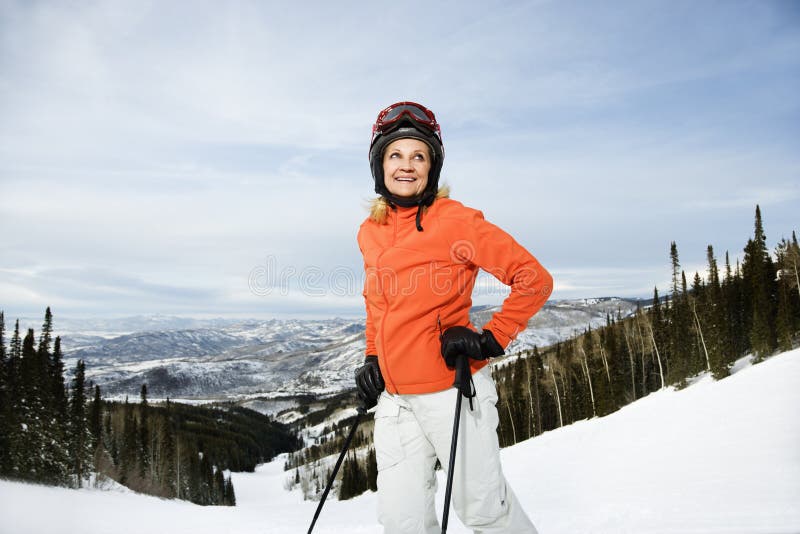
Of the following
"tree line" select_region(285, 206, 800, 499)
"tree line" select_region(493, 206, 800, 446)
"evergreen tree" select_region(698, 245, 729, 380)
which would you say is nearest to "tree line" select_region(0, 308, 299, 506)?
"tree line" select_region(285, 206, 800, 499)

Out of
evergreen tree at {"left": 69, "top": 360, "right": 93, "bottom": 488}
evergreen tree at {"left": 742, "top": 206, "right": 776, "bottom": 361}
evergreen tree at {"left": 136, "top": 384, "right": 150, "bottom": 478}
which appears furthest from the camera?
evergreen tree at {"left": 136, "top": 384, "right": 150, "bottom": 478}

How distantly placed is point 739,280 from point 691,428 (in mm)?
40882

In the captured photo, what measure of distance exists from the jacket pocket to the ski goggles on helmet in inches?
67.9

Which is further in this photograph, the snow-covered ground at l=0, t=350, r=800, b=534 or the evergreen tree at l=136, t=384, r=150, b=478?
the evergreen tree at l=136, t=384, r=150, b=478

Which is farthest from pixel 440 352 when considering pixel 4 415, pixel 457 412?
pixel 4 415

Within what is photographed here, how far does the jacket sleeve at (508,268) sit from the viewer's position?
8.71 feet

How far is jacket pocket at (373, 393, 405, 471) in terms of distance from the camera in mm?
2717

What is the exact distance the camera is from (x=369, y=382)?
2.99 m

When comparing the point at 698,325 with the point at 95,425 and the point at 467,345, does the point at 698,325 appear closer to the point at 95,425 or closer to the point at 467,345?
the point at 467,345

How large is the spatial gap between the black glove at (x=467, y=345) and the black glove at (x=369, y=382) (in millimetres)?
538

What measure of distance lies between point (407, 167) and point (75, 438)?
5824 cm

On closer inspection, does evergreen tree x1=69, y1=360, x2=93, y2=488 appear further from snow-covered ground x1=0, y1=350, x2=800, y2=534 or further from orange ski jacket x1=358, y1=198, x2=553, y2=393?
orange ski jacket x1=358, y1=198, x2=553, y2=393

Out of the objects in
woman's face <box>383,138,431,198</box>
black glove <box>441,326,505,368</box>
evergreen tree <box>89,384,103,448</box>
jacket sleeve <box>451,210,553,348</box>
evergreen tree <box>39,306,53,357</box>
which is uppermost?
woman's face <box>383,138,431,198</box>

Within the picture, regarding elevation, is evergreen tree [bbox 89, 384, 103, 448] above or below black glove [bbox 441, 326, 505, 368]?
below
